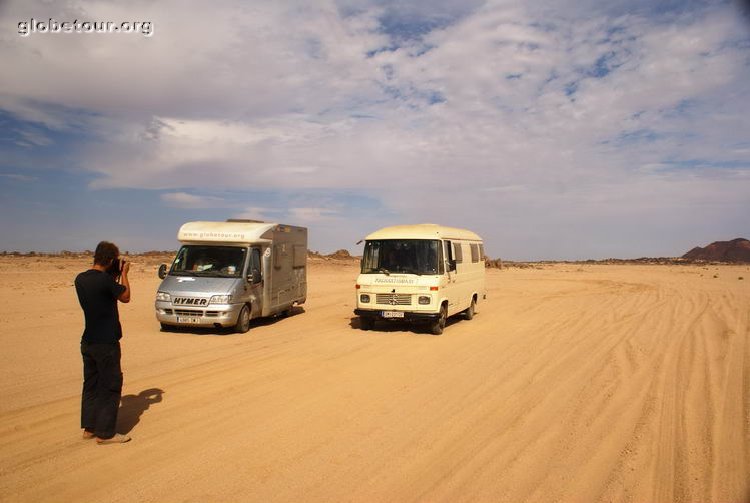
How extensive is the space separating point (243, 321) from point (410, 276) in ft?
14.9

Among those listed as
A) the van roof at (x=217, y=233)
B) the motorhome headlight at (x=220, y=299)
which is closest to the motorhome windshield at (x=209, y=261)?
the van roof at (x=217, y=233)

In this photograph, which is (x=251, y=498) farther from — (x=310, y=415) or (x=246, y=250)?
(x=246, y=250)

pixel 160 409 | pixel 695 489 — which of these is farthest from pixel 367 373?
pixel 695 489

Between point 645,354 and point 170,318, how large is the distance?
36.3ft

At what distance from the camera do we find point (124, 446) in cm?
574

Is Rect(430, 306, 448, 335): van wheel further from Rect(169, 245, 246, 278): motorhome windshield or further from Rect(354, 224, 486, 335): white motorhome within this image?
Rect(169, 245, 246, 278): motorhome windshield

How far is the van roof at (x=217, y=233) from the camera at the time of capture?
46.9 ft

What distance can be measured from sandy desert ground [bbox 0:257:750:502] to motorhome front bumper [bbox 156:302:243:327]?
1.56 feet

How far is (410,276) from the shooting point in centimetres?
1370

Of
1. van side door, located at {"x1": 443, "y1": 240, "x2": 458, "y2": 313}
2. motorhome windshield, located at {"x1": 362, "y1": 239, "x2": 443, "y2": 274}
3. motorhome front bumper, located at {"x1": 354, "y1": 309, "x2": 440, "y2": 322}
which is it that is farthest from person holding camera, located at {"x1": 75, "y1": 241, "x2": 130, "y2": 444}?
van side door, located at {"x1": 443, "y1": 240, "x2": 458, "y2": 313}

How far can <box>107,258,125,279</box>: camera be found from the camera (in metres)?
5.93

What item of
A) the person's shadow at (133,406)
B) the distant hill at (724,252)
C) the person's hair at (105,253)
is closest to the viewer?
the person's hair at (105,253)

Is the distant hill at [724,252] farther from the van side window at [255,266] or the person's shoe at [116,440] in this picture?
the person's shoe at [116,440]

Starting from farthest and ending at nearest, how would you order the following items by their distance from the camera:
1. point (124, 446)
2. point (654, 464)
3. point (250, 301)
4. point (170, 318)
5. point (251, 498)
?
1. point (250, 301)
2. point (170, 318)
3. point (124, 446)
4. point (654, 464)
5. point (251, 498)
